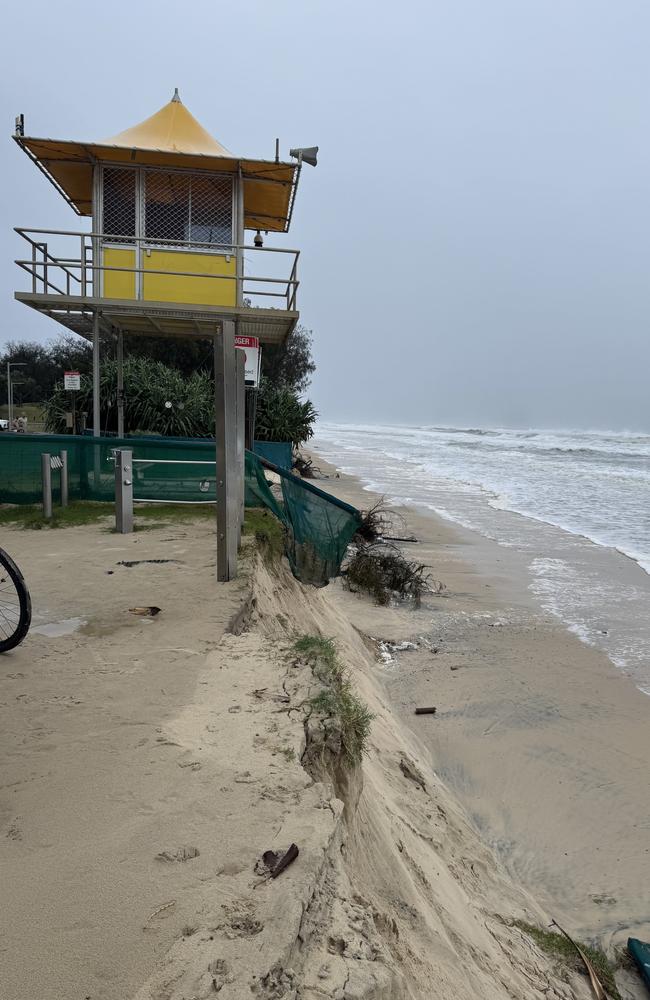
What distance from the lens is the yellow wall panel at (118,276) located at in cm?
1298

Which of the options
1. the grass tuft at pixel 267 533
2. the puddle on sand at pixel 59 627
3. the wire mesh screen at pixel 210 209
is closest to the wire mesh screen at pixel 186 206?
the wire mesh screen at pixel 210 209

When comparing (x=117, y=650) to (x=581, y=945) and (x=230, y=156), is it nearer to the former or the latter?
(x=581, y=945)

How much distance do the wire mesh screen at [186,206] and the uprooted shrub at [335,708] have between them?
11.0 m

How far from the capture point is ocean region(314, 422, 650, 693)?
8.75 metres

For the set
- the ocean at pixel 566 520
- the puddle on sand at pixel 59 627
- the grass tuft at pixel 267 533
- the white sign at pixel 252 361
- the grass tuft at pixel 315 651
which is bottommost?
the ocean at pixel 566 520

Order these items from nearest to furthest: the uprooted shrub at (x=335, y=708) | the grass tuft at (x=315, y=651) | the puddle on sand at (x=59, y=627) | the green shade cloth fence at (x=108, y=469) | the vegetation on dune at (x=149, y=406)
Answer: the uprooted shrub at (x=335, y=708) < the grass tuft at (x=315, y=651) < the puddle on sand at (x=59, y=627) < the green shade cloth fence at (x=108, y=469) < the vegetation on dune at (x=149, y=406)

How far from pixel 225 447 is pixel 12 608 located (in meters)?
2.09

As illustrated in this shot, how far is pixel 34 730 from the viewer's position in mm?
3191

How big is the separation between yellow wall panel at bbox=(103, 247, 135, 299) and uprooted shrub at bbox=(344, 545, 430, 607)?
740cm

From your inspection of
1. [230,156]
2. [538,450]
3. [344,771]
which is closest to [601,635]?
[344,771]

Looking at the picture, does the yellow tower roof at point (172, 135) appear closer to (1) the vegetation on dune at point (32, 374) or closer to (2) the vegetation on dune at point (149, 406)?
(2) the vegetation on dune at point (149, 406)

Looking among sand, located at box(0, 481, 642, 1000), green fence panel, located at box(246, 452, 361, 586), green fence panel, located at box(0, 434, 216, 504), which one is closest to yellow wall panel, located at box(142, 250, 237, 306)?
green fence panel, located at box(0, 434, 216, 504)

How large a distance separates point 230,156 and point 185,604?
1056 cm

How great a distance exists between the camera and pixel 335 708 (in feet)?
11.2
